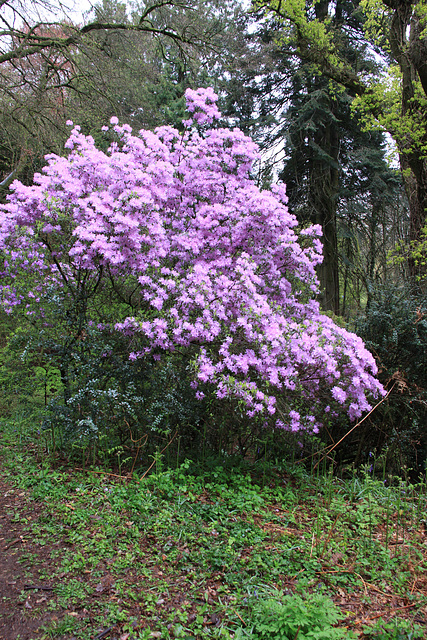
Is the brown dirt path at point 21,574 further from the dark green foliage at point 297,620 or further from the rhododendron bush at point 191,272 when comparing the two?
the rhododendron bush at point 191,272

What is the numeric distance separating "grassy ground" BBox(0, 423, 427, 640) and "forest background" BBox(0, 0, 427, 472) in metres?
0.53

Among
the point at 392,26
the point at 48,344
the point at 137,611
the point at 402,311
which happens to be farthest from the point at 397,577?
the point at 392,26

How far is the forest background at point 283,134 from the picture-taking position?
4.36 meters

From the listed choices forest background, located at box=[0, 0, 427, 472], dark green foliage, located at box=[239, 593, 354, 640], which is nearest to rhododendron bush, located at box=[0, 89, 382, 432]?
forest background, located at box=[0, 0, 427, 472]

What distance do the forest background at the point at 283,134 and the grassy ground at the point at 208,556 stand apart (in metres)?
0.53

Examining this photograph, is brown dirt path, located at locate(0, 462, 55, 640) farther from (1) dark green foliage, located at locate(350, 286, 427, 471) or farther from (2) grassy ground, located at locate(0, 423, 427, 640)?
(1) dark green foliage, located at locate(350, 286, 427, 471)

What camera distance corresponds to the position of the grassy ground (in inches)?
89.2

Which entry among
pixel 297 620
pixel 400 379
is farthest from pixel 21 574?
pixel 400 379

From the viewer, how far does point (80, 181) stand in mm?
4133

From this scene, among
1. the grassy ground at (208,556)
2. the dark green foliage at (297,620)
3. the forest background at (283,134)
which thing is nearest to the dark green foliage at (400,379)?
the forest background at (283,134)

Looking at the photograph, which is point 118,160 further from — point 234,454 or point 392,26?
point 392,26

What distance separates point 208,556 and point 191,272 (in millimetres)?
2438

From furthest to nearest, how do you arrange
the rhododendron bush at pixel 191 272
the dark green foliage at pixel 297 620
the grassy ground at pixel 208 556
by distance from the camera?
the rhododendron bush at pixel 191 272 < the grassy ground at pixel 208 556 < the dark green foliage at pixel 297 620

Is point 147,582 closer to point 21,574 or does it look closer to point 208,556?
point 208,556
